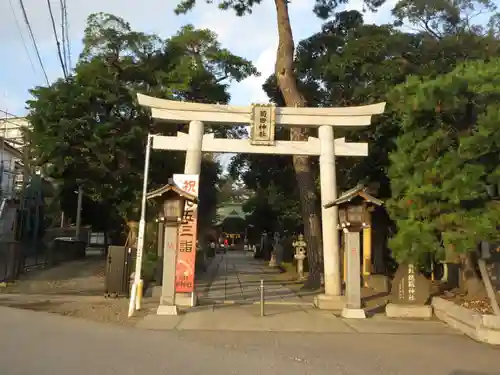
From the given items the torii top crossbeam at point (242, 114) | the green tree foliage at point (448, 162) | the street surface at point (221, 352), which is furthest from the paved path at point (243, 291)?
the street surface at point (221, 352)

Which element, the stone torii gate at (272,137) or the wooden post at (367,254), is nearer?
the stone torii gate at (272,137)

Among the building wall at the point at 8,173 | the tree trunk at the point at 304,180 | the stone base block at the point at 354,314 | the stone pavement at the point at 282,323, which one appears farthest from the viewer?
the building wall at the point at 8,173

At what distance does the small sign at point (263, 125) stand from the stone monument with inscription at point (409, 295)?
520cm

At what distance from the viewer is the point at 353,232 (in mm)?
13438

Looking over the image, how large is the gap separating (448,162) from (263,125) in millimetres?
5616

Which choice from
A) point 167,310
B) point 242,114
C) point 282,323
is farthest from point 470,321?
point 242,114

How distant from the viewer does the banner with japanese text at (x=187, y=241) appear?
14062 millimetres

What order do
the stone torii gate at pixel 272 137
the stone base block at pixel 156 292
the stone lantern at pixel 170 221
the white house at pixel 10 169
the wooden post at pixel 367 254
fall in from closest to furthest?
1. the stone lantern at pixel 170 221
2. the stone torii gate at pixel 272 137
3. the stone base block at pixel 156 292
4. the wooden post at pixel 367 254
5. the white house at pixel 10 169

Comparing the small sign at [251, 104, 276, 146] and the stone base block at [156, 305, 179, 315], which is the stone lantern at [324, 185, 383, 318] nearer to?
the small sign at [251, 104, 276, 146]

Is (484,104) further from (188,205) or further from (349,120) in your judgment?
(188,205)

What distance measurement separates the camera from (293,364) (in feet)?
25.5

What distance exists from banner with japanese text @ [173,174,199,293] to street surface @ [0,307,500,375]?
352 cm

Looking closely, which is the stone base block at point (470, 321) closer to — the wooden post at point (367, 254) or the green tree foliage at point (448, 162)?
the green tree foliage at point (448, 162)

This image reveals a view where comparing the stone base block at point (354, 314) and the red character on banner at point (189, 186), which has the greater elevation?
the red character on banner at point (189, 186)
